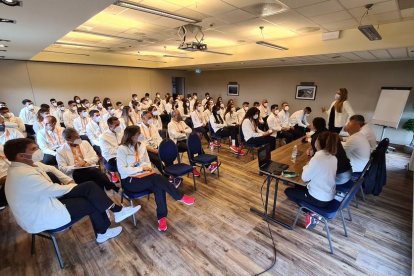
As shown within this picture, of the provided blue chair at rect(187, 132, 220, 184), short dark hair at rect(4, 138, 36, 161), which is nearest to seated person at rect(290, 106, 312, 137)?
blue chair at rect(187, 132, 220, 184)

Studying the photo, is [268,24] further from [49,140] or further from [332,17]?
[49,140]

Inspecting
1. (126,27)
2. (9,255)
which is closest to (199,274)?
(9,255)

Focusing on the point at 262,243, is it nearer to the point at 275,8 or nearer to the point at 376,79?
the point at 275,8

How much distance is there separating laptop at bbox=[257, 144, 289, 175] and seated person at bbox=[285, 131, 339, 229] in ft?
1.33

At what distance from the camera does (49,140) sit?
3.91 meters

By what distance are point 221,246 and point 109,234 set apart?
1.46 meters

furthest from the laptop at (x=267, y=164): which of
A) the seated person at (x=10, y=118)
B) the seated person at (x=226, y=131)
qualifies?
the seated person at (x=10, y=118)

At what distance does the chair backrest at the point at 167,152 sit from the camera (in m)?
3.56

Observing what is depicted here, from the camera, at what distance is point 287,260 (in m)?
2.32

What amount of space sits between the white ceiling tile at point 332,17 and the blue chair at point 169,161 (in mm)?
4028

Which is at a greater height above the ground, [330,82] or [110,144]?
[330,82]

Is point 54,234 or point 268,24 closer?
point 54,234

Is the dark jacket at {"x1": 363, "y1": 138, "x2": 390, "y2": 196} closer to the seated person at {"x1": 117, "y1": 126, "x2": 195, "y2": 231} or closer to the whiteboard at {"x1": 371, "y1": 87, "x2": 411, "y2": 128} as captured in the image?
the seated person at {"x1": 117, "y1": 126, "x2": 195, "y2": 231}

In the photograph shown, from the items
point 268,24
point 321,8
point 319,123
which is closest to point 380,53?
point 321,8
